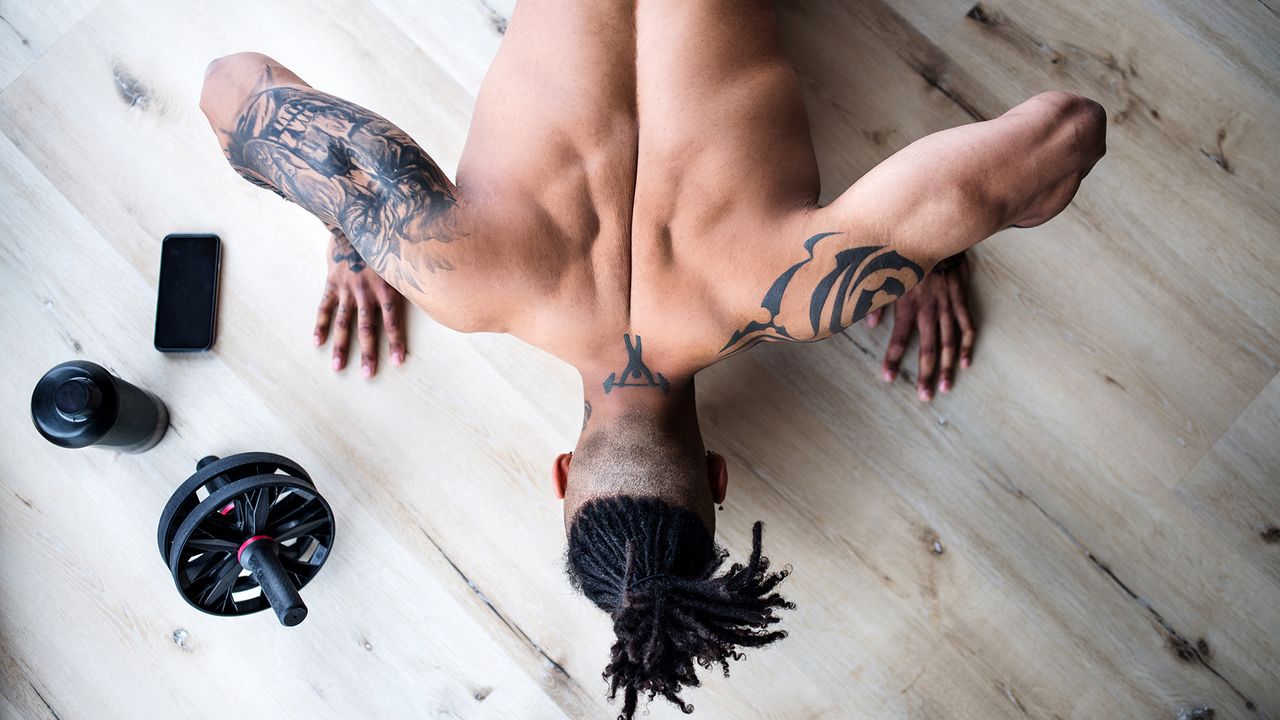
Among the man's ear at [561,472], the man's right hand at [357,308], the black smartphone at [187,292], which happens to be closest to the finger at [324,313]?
the man's right hand at [357,308]

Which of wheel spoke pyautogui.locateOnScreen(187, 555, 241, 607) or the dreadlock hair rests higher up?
the dreadlock hair

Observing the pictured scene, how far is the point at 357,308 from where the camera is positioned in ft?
4.31

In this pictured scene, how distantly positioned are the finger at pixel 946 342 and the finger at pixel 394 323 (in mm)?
889

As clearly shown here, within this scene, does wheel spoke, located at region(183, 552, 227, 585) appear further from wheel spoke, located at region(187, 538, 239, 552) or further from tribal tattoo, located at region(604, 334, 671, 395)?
tribal tattoo, located at region(604, 334, 671, 395)

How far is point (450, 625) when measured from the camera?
127cm

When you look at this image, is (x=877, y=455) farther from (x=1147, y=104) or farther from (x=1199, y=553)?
(x=1147, y=104)

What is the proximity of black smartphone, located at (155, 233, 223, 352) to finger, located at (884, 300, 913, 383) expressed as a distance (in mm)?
1132

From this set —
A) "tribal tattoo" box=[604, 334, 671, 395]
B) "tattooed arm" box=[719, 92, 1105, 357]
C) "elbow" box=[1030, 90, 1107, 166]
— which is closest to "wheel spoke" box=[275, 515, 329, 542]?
"tribal tattoo" box=[604, 334, 671, 395]

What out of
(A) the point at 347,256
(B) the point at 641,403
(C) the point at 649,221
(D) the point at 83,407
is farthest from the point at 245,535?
(C) the point at 649,221

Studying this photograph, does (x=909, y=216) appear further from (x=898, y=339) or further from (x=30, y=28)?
(x=30, y=28)

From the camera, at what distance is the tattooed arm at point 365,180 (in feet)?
3.04

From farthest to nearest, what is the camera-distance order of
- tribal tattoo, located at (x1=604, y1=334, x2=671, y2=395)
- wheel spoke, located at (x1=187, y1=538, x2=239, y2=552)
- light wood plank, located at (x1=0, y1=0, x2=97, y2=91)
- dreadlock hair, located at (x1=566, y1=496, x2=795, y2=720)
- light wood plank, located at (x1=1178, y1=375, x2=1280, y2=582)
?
1. light wood plank, located at (x1=0, y1=0, x2=97, y2=91)
2. light wood plank, located at (x1=1178, y1=375, x2=1280, y2=582)
3. wheel spoke, located at (x1=187, y1=538, x2=239, y2=552)
4. tribal tattoo, located at (x1=604, y1=334, x2=671, y2=395)
5. dreadlock hair, located at (x1=566, y1=496, x2=795, y2=720)

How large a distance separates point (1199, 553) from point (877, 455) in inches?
20.8

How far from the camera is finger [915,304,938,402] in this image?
126 centimetres
